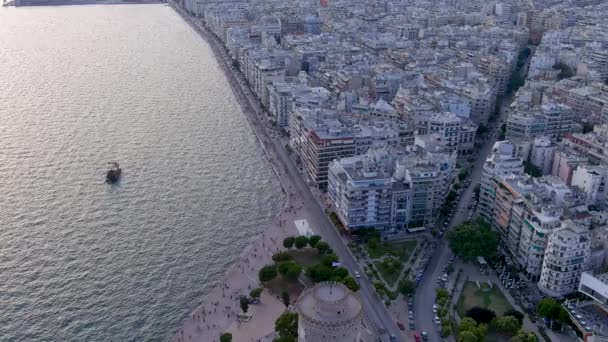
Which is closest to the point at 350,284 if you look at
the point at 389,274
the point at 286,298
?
the point at 286,298

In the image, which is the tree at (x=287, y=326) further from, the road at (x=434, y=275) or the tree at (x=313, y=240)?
the tree at (x=313, y=240)

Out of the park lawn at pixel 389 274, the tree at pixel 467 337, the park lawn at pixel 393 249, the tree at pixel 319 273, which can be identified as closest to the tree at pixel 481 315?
the tree at pixel 467 337

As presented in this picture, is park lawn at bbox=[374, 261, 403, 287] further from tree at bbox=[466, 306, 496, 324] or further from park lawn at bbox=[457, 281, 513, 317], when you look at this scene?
tree at bbox=[466, 306, 496, 324]

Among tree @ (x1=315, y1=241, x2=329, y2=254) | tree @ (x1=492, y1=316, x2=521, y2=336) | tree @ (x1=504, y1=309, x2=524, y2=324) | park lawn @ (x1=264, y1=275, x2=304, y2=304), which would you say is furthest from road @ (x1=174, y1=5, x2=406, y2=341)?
tree @ (x1=504, y1=309, x2=524, y2=324)

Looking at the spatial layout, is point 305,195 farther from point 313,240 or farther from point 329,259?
point 329,259

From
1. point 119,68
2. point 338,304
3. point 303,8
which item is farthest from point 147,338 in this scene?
point 303,8

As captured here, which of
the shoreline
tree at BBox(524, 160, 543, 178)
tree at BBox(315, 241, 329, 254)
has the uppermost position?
tree at BBox(524, 160, 543, 178)

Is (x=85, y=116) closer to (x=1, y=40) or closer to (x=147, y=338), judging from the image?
(x=147, y=338)
